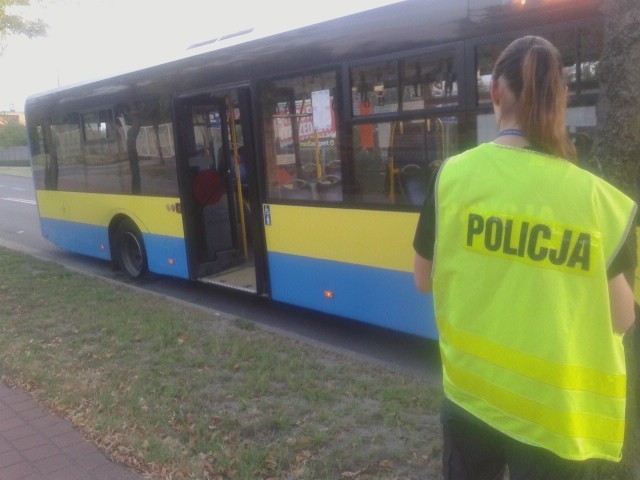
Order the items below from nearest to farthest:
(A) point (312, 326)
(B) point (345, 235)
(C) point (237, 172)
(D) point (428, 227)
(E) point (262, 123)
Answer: (D) point (428, 227) < (B) point (345, 235) < (E) point (262, 123) < (A) point (312, 326) < (C) point (237, 172)

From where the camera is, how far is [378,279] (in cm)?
611

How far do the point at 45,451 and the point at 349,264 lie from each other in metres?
2.95

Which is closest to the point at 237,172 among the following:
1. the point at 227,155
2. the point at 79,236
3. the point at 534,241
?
the point at 227,155

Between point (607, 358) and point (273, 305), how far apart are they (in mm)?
6646

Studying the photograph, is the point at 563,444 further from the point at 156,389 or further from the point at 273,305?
the point at 273,305

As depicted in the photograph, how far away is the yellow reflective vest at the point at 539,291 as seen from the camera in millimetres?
1883

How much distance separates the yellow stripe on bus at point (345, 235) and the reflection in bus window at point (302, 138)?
171 mm

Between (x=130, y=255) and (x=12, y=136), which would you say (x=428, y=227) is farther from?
(x=12, y=136)

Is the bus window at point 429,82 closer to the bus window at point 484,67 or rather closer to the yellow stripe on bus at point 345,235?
the bus window at point 484,67

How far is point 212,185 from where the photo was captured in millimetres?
8617

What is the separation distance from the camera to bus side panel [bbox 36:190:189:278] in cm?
874

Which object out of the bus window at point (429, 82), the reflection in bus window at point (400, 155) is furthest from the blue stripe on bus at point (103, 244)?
the bus window at point (429, 82)

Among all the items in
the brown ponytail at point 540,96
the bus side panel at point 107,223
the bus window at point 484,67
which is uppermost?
the bus window at point 484,67

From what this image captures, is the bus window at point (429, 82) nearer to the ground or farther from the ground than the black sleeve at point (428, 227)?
farther from the ground
